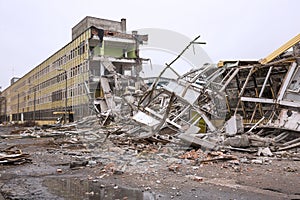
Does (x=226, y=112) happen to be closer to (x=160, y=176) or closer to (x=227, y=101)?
(x=227, y=101)

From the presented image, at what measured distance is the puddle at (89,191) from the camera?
4.43 meters

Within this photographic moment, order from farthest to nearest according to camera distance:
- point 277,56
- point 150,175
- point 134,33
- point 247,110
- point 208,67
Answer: point 134,33, point 208,67, point 247,110, point 277,56, point 150,175

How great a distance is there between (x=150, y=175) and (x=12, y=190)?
2.57 metres

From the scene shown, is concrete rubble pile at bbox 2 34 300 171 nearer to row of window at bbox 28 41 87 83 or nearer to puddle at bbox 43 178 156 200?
puddle at bbox 43 178 156 200

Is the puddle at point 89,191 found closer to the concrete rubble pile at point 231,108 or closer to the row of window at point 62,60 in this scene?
the concrete rubble pile at point 231,108

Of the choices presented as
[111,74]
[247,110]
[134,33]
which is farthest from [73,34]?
[247,110]

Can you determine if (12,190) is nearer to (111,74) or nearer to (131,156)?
(131,156)

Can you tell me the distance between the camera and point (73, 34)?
4034cm

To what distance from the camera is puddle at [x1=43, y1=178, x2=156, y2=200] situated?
443 centimetres

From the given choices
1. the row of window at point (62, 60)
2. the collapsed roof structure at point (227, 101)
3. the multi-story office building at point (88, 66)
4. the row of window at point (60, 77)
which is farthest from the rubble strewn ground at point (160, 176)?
the row of window at point (62, 60)

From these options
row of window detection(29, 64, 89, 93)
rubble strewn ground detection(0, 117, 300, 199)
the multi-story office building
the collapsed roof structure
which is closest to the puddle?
rubble strewn ground detection(0, 117, 300, 199)

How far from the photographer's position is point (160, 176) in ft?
18.7

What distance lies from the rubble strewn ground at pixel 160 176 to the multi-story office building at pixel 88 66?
13456 millimetres

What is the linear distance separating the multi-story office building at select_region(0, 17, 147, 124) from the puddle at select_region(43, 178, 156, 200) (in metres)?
15.4
